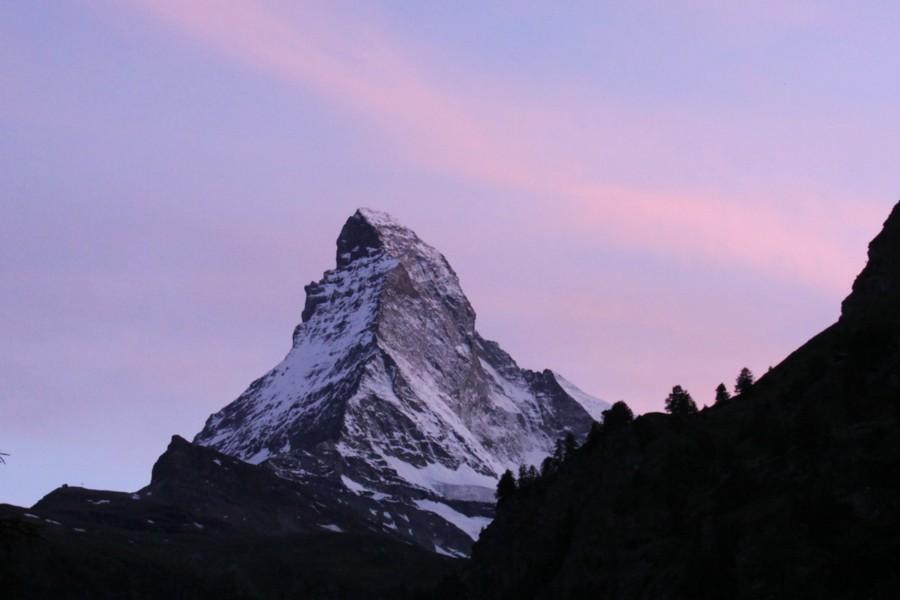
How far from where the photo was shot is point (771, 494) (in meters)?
141

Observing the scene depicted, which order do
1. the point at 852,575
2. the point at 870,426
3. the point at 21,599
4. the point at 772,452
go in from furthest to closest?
1. the point at 772,452
2. the point at 870,426
3. the point at 852,575
4. the point at 21,599

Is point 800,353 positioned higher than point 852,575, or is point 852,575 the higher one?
point 800,353

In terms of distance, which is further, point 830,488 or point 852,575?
point 830,488

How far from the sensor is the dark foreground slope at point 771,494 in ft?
395

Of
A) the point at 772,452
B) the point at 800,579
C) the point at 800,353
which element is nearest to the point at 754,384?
the point at 800,353

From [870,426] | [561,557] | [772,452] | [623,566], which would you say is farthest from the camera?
[561,557]

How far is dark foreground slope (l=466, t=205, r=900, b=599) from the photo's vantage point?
120 meters

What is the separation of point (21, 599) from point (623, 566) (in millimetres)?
113343

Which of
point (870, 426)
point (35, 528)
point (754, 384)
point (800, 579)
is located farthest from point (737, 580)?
point (35, 528)

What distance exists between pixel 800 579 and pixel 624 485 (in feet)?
216

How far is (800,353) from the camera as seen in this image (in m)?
183

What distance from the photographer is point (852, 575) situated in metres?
111

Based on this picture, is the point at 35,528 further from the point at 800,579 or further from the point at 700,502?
the point at 700,502

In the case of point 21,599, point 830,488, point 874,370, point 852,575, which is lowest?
point 21,599
